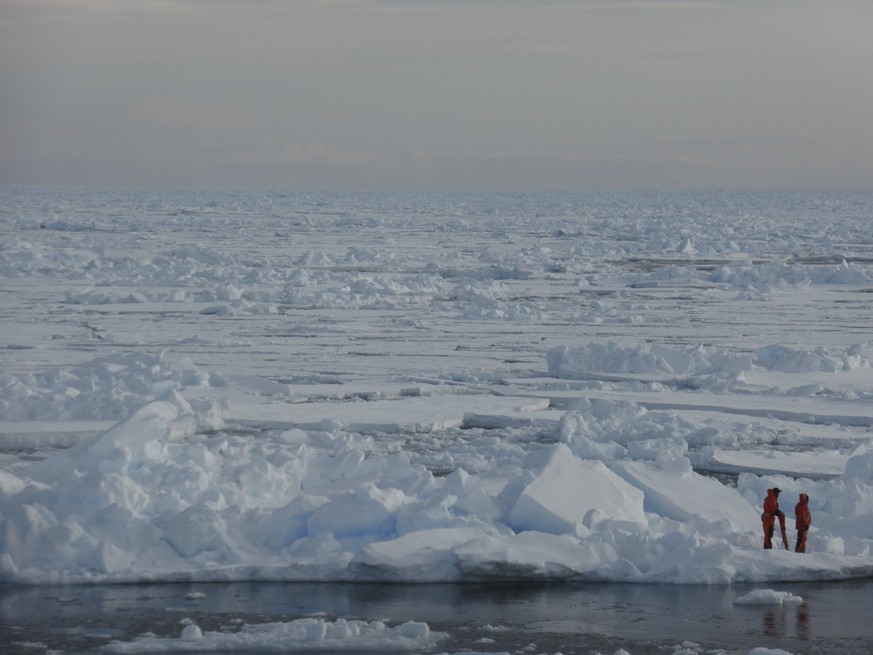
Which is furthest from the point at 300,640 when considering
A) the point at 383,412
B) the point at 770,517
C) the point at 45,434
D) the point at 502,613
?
the point at 383,412

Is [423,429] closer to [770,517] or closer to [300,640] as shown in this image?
[770,517]

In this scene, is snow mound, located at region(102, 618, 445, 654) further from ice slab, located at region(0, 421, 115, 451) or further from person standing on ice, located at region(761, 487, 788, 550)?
ice slab, located at region(0, 421, 115, 451)

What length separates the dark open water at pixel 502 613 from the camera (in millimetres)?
6254

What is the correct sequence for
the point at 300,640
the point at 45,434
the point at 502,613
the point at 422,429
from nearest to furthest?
the point at 300,640 → the point at 502,613 → the point at 45,434 → the point at 422,429

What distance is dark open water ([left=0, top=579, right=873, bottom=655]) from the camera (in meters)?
6.25

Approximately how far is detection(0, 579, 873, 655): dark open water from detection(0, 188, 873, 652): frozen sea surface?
0.19 m

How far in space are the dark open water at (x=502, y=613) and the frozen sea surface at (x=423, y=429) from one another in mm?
185

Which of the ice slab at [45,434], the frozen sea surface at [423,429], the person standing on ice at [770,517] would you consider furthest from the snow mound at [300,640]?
the ice slab at [45,434]

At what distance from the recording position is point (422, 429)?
37.3 ft

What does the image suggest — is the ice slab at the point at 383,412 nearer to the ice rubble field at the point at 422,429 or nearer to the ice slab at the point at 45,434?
the ice rubble field at the point at 422,429

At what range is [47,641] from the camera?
621cm

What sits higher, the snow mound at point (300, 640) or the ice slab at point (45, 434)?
the ice slab at point (45, 434)

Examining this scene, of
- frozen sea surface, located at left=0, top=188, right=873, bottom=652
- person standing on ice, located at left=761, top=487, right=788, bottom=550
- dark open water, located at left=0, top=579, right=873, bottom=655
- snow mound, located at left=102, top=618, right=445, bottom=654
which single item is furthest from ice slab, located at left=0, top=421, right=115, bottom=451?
person standing on ice, located at left=761, top=487, right=788, bottom=550

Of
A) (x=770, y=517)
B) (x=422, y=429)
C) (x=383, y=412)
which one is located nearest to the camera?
(x=770, y=517)
